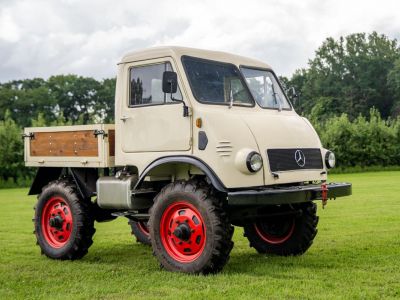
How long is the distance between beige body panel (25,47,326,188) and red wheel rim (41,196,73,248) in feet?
2.87

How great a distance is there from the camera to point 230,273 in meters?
8.92

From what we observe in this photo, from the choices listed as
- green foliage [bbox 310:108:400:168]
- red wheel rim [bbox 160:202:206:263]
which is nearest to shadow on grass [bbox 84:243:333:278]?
red wheel rim [bbox 160:202:206:263]

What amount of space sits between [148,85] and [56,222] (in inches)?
108

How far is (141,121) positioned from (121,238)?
4.43 m

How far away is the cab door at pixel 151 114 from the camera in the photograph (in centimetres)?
931

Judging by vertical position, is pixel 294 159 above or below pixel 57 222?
above

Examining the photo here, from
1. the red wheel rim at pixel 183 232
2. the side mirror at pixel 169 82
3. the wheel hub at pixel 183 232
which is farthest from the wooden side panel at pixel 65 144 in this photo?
the wheel hub at pixel 183 232

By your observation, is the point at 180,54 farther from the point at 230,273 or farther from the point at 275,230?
the point at 275,230

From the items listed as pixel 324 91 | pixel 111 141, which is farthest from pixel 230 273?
pixel 324 91

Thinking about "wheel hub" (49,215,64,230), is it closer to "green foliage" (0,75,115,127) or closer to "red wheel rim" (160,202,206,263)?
"red wheel rim" (160,202,206,263)

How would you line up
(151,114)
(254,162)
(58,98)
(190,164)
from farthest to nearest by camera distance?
(58,98) → (151,114) → (190,164) → (254,162)

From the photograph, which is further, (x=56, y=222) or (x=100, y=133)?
(x=56, y=222)

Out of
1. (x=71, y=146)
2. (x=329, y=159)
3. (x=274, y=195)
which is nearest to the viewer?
(x=274, y=195)

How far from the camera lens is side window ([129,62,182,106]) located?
9625 millimetres
